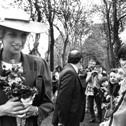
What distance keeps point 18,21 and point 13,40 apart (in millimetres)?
194

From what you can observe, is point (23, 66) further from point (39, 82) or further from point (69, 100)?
point (69, 100)

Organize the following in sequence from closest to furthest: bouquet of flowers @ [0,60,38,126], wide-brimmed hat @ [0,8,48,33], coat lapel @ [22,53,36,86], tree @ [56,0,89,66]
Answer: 1. bouquet of flowers @ [0,60,38,126]
2. wide-brimmed hat @ [0,8,48,33]
3. coat lapel @ [22,53,36,86]
4. tree @ [56,0,89,66]

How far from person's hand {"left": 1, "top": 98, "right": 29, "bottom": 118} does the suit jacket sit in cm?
233

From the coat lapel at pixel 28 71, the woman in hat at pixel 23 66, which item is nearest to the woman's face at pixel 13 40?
the woman in hat at pixel 23 66

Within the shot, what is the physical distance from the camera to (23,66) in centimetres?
285

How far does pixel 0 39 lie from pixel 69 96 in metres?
2.41

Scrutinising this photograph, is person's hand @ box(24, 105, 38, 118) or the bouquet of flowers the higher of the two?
the bouquet of flowers

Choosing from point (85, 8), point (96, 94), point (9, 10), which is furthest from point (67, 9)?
point (9, 10)

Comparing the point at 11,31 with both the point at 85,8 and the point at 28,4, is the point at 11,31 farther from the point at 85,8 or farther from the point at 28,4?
the point at 85,8

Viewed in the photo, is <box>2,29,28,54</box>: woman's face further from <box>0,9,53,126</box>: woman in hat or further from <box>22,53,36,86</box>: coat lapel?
<box>22,53,36,86</box>: coat lapel

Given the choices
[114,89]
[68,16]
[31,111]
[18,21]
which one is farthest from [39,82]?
[68,16]

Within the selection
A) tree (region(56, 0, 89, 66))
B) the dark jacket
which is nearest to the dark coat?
the dark jacket

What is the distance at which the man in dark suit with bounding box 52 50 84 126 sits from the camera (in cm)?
489

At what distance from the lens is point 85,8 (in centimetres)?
2625
